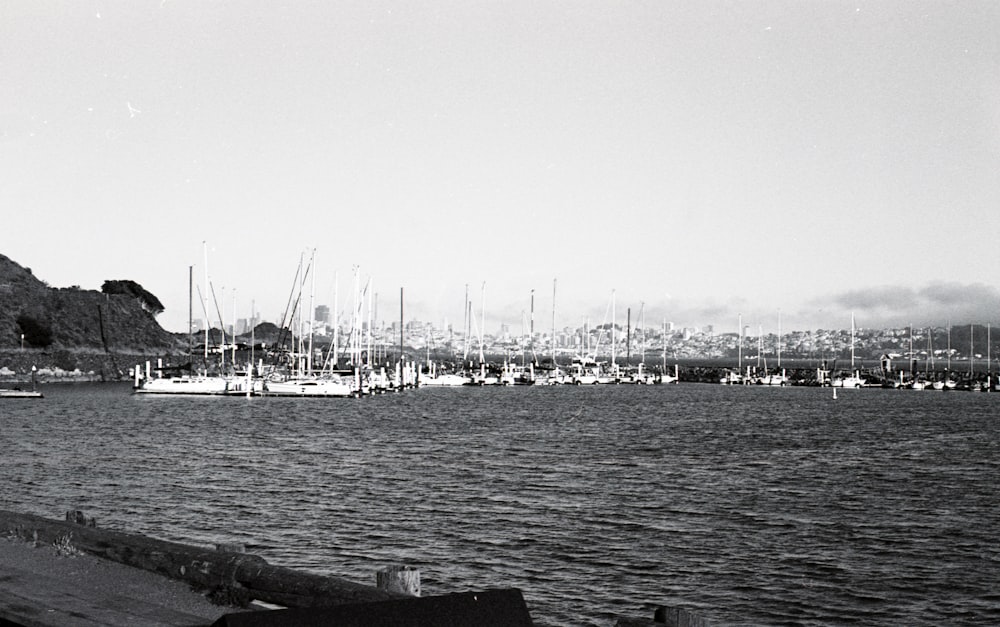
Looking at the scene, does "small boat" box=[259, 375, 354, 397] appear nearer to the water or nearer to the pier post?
the water

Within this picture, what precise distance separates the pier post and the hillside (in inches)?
6042

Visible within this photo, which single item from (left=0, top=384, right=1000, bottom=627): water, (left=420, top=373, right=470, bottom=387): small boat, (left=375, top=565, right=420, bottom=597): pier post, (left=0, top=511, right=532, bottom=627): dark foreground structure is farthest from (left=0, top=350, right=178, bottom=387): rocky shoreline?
(left=375, top=565, right=420, bottom=597): pier post

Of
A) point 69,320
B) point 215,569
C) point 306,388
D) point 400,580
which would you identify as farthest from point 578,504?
point 69,320

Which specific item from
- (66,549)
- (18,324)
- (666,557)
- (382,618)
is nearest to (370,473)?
(666,557)

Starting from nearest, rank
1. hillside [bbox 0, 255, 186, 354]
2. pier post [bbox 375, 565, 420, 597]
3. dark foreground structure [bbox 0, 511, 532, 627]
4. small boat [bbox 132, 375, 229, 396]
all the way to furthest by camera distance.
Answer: pier post [bbox 375, 565, 420, 597] → dark foreground structure [bbox 0, 511, 532, 627] → small boat [bbox 132, 375, 229, 396] → hillside [bbox 0, 255, 186, 354]

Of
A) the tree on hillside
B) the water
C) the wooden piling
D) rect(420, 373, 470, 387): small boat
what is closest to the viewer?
the wooden piling

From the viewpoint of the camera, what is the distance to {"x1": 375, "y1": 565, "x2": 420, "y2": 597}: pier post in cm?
899

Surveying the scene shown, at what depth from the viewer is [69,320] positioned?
172m

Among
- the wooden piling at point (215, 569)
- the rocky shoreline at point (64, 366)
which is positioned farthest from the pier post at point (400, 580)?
the rocky shoreline at point (64, 366)

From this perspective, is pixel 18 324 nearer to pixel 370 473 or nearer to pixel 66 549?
pixel 370 473

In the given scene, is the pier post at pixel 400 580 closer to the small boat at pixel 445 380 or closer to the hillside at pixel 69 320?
the small boat at pixel 445 380

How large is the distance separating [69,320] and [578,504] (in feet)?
496

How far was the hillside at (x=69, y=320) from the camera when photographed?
160 m

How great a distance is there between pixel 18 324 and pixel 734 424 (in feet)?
374
